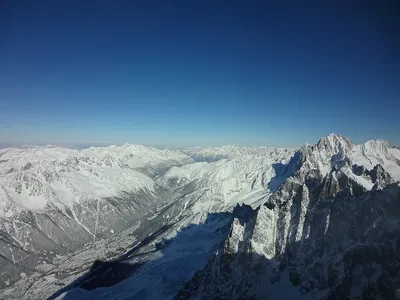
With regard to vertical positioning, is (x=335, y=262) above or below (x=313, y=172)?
below

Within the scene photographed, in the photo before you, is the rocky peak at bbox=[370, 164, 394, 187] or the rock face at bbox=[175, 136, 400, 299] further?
the rocky peak at bbox=[370, 164, 394, 187]

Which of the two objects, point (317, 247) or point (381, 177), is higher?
point (381, 177)

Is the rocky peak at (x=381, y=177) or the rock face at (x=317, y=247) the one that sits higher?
the rocky peak at (x=381, y=177)

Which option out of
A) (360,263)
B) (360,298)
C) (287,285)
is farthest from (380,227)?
(287,285)

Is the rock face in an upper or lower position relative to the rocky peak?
lower

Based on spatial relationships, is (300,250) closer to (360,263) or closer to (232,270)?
(360,263)

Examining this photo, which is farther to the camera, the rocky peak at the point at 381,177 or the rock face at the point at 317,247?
the rocky peak at the point at 381,177

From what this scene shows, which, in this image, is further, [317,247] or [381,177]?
[381,177]

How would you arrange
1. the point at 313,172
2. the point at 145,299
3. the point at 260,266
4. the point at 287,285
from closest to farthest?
the point at 287,285
the point at 260,266
the point at 313,172
the point at 145,299
